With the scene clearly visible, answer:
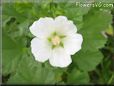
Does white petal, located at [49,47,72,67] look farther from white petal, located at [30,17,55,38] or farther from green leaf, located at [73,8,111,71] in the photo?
green leaf, located at [73,8,111,71]

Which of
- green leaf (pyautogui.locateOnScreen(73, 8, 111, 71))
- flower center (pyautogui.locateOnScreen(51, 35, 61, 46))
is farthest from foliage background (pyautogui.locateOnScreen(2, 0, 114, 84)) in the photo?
flower center (pyautogui.locateOnScreen(51, 35, 61, 46))

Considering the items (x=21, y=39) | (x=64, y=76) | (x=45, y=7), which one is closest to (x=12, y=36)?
(x=21, y=39)

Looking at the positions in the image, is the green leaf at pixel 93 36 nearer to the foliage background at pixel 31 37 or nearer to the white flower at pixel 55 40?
the foliage background at pixel 31 37

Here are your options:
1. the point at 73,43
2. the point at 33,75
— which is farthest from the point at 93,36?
the point at 33,75

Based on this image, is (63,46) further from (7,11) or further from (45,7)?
(7,11)

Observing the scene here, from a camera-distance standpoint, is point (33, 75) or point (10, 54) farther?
point (10, 54)

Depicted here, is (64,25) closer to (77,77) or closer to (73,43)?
(73,43)

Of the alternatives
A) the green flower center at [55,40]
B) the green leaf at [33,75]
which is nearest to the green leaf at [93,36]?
the green flower center at [55,40]
